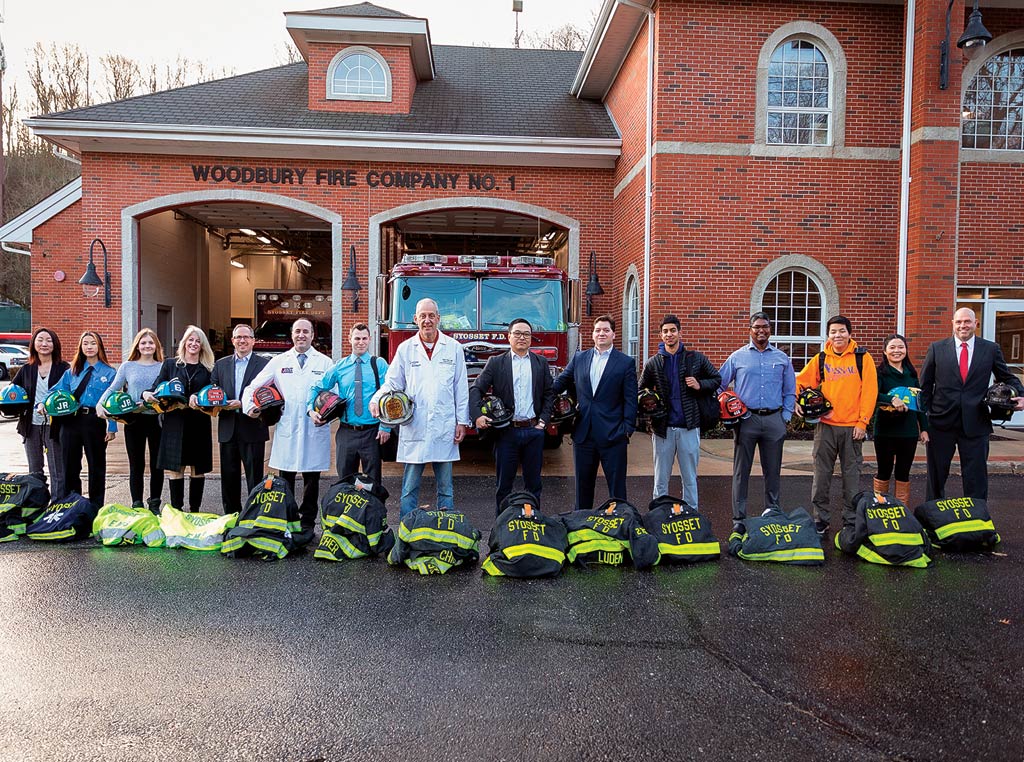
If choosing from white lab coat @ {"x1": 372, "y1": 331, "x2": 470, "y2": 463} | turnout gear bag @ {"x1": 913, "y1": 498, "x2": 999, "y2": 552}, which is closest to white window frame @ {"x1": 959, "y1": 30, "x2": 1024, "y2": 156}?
turnout gear bag @ {"x1": 913, "y1": 498, "x2": 999, "y2": 552}

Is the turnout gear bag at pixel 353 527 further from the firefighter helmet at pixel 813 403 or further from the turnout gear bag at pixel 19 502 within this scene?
the firefighter helmet at pixel 813 403

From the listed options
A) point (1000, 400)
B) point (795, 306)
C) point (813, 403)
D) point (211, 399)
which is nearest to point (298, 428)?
point (211, 399)

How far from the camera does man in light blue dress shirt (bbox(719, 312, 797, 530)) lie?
21.7 feet

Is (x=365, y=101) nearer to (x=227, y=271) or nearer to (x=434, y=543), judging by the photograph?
(x=434, y=543)

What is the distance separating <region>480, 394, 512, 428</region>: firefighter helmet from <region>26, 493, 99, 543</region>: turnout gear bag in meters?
3.47

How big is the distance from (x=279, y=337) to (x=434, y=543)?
55.7 feet

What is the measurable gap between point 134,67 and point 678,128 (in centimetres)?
3198

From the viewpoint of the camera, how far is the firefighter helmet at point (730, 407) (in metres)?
6.45

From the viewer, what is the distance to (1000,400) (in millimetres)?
6461

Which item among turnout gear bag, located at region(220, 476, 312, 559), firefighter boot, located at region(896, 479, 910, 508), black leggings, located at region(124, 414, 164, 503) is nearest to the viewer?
turnout gear bag, located at region(220, 476, 312, 559)

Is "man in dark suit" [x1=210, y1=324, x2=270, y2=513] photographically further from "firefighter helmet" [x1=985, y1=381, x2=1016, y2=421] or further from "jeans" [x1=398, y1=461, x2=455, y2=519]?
"firefighter helmet" [x1=985, y1=381, x2=1016, y2=421]

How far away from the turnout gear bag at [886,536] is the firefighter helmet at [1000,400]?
1.53m

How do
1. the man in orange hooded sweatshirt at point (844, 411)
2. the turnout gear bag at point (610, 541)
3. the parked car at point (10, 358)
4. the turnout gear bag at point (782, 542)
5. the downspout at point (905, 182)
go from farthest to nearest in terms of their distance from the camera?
the parked car at point (10, 358), the downspout at point (905, 182), the man in orange hooded sweatshirt at point (844, 411), the turnout gear bag at point (782, 542), the turnout gear bag at point (610, 541)

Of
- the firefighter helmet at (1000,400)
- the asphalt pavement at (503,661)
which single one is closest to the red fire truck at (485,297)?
the asphalt pavement at (503,661)
